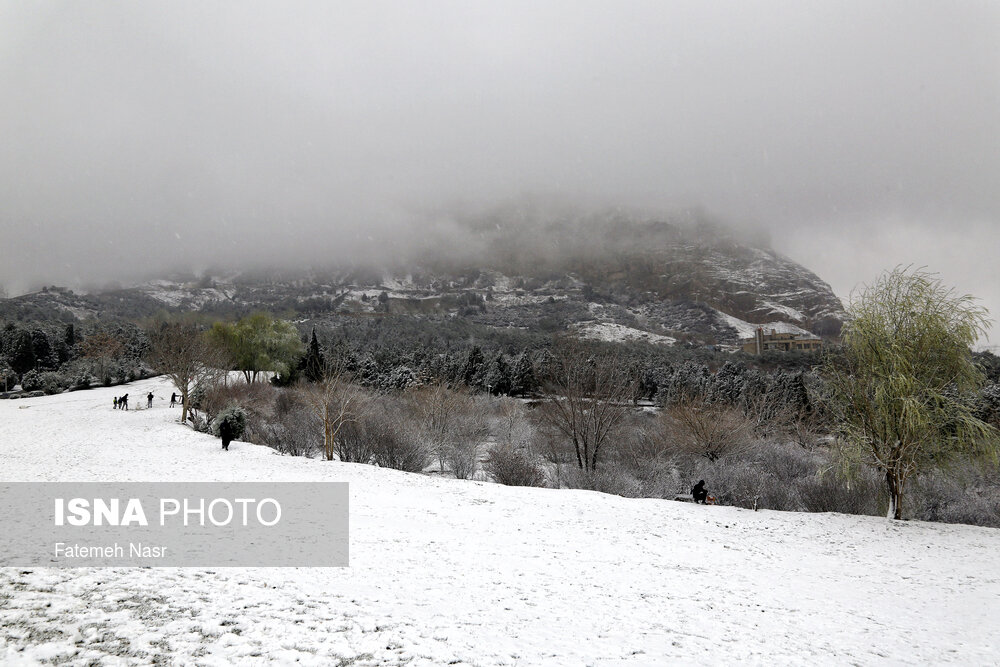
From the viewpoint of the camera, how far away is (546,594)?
8562mm

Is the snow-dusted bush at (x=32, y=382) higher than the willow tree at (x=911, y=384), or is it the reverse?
the willow tree at (x=911, y=384)

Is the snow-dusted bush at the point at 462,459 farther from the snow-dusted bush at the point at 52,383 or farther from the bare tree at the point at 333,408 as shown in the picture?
the snow-dusted bush at the point at 52,383

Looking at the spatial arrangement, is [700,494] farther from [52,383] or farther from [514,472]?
[52,383]

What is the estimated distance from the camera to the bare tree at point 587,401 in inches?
1129

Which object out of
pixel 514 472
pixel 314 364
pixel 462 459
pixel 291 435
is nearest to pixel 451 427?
pixel 462 459

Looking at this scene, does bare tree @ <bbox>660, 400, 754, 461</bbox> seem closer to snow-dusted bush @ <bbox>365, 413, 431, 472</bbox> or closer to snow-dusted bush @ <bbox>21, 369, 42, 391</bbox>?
snow-dusted bush @ <bbox>365, 413, 431, 472</bbox>

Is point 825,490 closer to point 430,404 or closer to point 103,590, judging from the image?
point 103,590

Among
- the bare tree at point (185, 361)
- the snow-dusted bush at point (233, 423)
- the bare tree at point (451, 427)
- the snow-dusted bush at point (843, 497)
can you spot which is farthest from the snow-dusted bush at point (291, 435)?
the snow-dusted bush at point (843, 497)

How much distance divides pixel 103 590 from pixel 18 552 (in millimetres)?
2979

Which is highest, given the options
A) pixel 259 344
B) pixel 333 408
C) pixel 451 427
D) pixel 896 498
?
pixel 259 344

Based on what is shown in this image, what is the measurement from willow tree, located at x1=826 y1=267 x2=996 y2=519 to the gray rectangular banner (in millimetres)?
18163

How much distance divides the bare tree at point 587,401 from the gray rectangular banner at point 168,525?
16.3 metres

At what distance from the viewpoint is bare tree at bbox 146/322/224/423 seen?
34703 millimetres

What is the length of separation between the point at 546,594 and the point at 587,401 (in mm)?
21388
